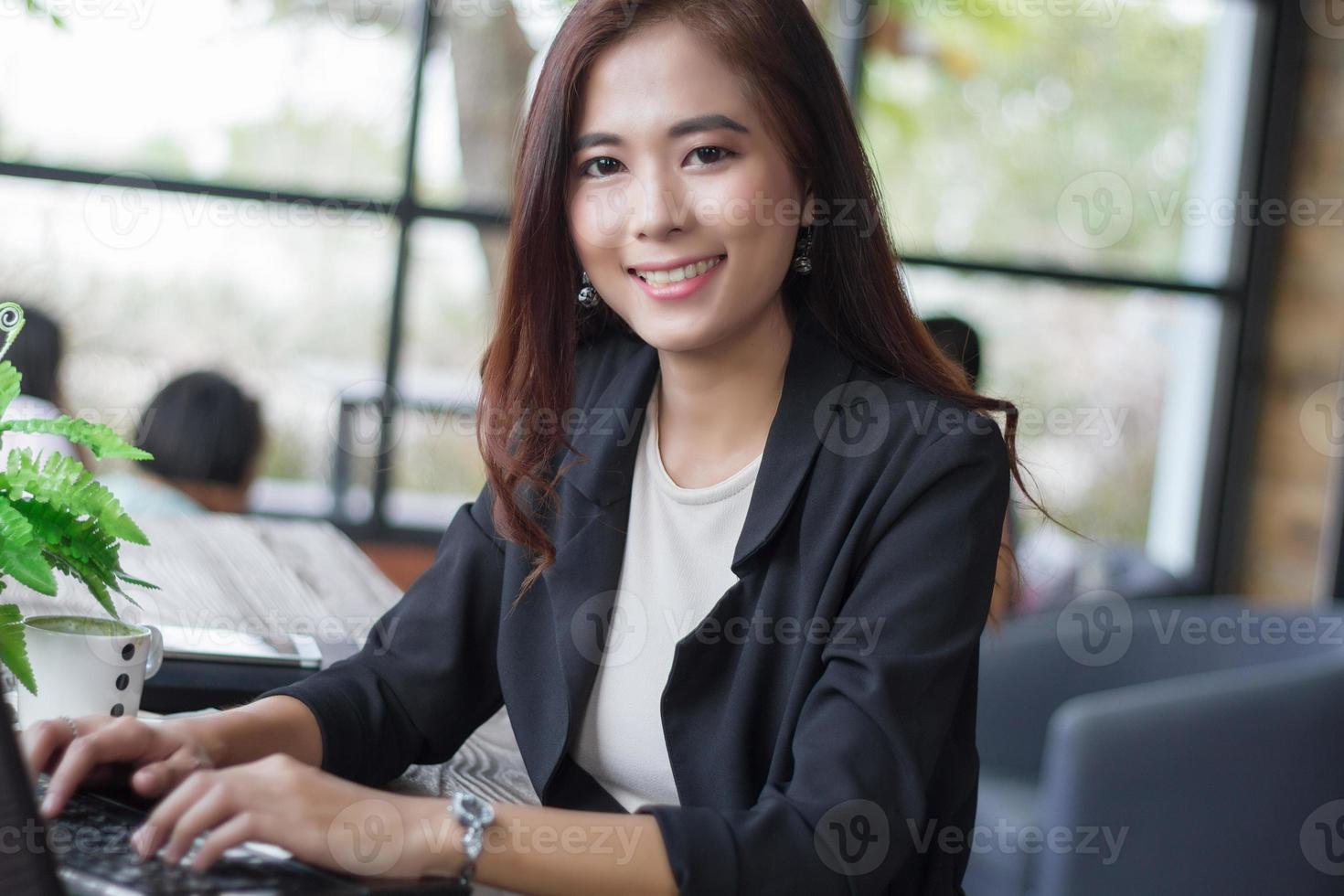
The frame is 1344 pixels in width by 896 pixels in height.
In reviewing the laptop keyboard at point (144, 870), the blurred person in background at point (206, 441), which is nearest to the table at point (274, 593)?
the laptop keyboard at point (144, 870)

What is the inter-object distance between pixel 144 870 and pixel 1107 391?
426 cm

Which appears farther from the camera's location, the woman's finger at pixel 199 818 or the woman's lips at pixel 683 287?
the woman's lips at pixel 683 287

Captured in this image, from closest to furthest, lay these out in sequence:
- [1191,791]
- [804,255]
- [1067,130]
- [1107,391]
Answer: [804,255] < [1191,791] < [1067,130] < [1107,391]

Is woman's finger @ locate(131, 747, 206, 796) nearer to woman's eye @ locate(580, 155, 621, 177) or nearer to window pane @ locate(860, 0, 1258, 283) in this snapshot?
woman's eye @ locate(580, 155, 621, 177)

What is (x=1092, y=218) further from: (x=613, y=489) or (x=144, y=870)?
(x=144, y=870)

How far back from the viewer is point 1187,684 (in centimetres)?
224

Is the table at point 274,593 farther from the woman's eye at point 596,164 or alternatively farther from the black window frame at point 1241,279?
the black window frame at point 1241,279

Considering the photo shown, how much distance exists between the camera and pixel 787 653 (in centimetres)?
117

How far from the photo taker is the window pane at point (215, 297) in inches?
138

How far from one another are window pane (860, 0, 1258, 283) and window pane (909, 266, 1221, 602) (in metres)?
0.12

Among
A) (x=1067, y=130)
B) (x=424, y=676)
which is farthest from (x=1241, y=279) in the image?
(x=424, y=676)

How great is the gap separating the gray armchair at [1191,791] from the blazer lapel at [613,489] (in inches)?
39.9

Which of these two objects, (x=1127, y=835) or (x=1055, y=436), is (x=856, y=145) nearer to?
(x=1127, y=835)

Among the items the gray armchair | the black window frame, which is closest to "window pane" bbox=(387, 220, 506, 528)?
the black window frame
